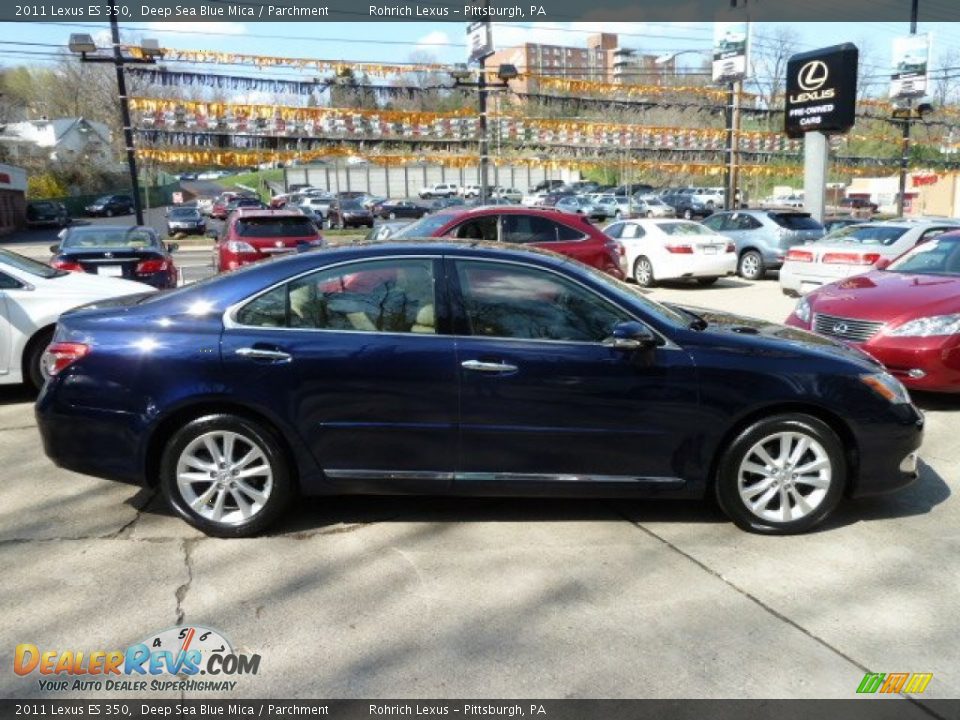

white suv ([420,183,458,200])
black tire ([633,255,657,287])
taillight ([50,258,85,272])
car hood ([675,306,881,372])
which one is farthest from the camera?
white suv ([420,183,458,200])

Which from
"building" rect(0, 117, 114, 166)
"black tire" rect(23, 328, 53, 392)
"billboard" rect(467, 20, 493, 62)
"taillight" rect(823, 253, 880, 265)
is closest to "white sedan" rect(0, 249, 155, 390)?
"black tire" rect(23, 328, 53, 392)

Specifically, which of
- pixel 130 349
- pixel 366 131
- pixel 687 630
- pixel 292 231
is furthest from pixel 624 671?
pixel 366 131

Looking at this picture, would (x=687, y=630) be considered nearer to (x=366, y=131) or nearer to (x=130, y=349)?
(x=130, y=349)

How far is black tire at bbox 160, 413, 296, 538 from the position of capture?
156 inches

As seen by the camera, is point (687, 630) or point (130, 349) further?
point (130, 349)

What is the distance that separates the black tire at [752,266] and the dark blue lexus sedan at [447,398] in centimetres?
1322

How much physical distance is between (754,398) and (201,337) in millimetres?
2903

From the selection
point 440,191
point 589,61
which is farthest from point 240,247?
point 440,191

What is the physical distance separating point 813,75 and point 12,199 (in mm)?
43284

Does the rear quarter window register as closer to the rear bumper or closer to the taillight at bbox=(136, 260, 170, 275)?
the taillight at bbox=(136, 260, 170, 275)

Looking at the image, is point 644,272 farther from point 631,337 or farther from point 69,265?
point 631,337

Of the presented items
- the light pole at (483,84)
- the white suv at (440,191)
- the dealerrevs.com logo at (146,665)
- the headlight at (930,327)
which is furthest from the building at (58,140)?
the dealerrevs.com logo at (146,665)

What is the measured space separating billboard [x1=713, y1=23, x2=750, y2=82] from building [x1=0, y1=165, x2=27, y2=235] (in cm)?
3760

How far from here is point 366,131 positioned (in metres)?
27.3
